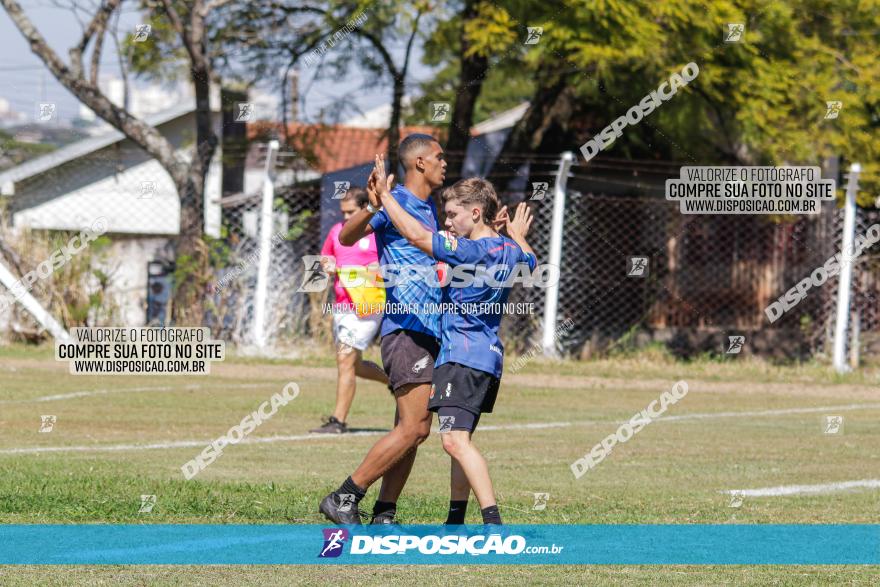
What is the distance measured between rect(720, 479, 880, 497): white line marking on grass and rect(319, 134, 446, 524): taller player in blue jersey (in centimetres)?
263

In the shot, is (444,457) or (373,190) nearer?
(373,190)

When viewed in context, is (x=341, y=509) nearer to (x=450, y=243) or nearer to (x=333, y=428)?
(x=450, y=243)

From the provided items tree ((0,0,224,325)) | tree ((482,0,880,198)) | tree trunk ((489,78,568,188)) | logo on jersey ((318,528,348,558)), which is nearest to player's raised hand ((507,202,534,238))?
logo on jersey ((318,528,348,558))

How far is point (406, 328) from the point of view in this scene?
677cm

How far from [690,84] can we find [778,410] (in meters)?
7.30

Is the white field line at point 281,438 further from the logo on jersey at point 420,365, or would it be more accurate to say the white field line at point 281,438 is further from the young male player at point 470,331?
the young male player at point 470,331

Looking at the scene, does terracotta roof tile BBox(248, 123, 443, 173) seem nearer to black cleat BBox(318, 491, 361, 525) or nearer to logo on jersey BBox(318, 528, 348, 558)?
black cleat BBox(318, 491, 361, 525)

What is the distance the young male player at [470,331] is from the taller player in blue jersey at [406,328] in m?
0.18

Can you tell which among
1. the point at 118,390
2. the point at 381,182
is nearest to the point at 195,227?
the point at 118,390

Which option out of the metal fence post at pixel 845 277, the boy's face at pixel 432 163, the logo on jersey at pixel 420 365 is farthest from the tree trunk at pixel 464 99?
the logo on jersey at pixel 420 365

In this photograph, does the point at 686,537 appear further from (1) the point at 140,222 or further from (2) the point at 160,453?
(1) the point at 140,222

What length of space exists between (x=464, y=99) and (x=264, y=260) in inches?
212

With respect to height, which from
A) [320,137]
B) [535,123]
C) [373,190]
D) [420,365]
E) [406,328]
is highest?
[535,123]

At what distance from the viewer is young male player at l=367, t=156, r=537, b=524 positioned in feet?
20.9
